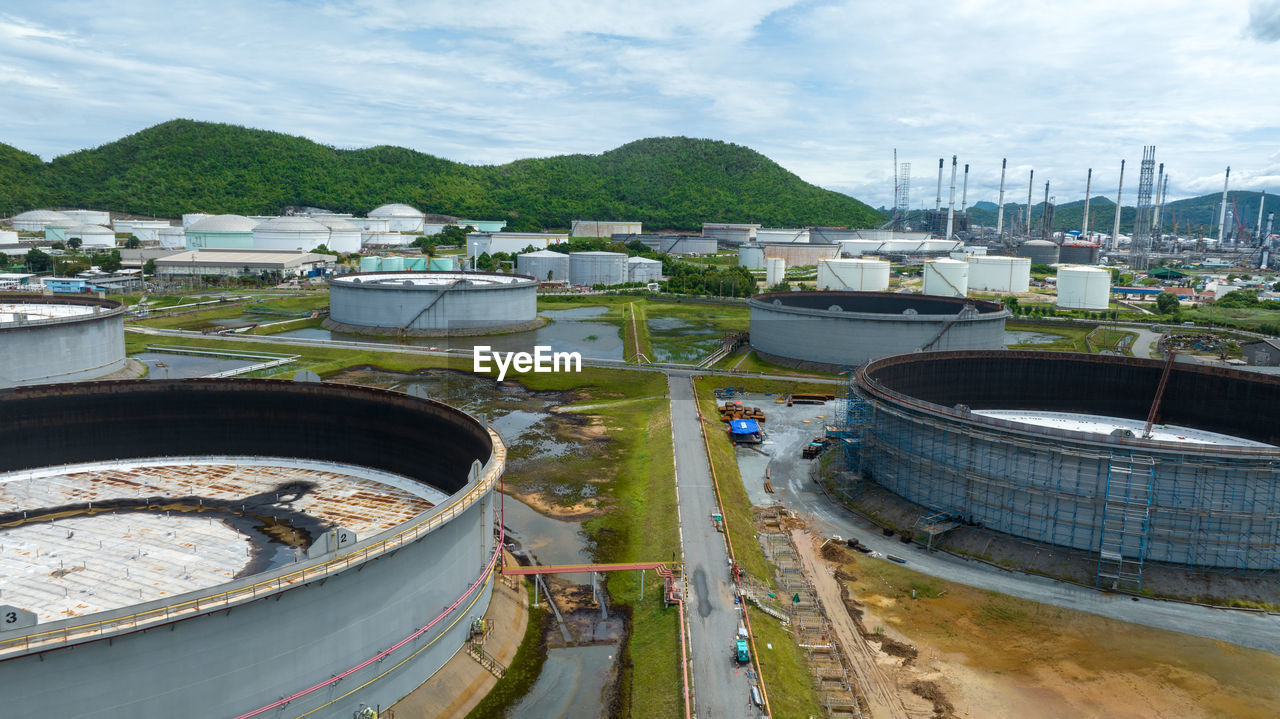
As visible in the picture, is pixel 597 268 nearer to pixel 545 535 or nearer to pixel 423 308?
pixel 423 308

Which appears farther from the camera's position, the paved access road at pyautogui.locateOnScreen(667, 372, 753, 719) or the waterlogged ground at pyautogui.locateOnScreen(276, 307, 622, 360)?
the waterlogged ground at pyautogui.locateOnScreen(276, 307, 622, 360)

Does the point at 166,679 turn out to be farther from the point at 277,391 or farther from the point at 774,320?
the point at 774,320

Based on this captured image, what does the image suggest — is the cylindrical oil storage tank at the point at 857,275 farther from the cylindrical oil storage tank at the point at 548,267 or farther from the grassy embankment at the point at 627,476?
the grassy embankment at the point at 627,476

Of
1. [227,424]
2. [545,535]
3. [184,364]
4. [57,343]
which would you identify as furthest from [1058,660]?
[184,364]

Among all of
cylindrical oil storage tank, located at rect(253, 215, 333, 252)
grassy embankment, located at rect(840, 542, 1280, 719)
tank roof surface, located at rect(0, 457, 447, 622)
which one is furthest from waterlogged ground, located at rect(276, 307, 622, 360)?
cylindrical oil storage tank, located at rect(253, 215, 333, 252)

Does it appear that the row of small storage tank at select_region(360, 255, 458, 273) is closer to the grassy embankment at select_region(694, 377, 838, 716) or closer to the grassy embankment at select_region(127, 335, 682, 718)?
the grassy embankment at select_region(127, 335, 682, 718)

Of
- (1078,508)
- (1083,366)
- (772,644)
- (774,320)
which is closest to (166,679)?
(772,644)
